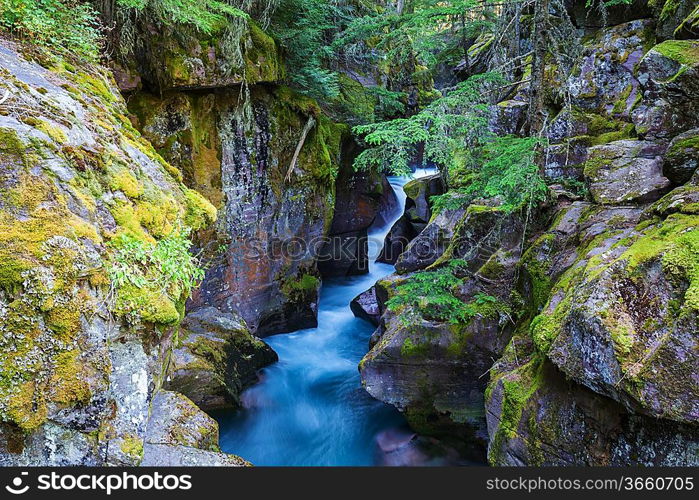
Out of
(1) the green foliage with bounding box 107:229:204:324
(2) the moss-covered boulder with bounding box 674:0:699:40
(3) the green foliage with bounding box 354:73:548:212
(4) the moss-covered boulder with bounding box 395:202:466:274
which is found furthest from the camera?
(4) the moss-covered boulder with bounding box 395:202:466:274

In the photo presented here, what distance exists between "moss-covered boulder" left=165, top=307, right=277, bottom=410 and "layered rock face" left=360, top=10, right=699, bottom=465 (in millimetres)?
3392

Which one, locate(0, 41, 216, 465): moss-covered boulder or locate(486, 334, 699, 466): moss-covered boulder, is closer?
locate(0, 41, 216, 465): moss-covered boulder

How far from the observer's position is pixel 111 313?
3.46 meters

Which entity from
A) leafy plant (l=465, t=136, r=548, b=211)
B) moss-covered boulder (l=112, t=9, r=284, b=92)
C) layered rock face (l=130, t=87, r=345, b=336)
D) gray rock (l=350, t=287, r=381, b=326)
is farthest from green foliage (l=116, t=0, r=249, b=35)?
gray rock (l=350, t=287, r=381, b=326)

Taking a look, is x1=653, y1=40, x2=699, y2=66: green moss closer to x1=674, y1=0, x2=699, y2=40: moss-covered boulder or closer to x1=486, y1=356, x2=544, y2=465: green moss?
x1=674, y1=0, x2=699, y2=40: moss-covered boulder

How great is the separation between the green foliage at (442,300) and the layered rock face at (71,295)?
4249 mm

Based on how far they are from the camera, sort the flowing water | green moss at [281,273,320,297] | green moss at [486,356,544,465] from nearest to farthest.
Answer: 1. green moss at [486,356,544,465]
2. the flowing water
3. green moss at [281,273,320,297]

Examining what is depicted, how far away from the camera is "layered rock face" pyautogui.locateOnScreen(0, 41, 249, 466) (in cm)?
299

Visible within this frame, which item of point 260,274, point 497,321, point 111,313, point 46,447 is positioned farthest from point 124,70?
point 497,321

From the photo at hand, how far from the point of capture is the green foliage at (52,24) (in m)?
5.05

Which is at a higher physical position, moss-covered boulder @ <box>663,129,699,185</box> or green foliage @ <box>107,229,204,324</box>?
moss-covered boulder @ <box>663,129,699,185</box>

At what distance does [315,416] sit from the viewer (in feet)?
31.6

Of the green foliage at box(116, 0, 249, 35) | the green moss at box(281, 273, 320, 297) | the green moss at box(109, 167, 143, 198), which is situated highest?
the green foliage at box(116, 0, 249, 35)

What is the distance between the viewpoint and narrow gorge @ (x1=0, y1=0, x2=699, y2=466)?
11.2ft
